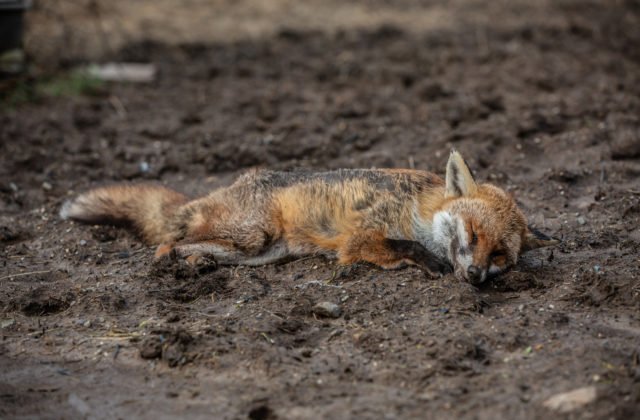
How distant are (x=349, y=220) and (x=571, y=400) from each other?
2.44m

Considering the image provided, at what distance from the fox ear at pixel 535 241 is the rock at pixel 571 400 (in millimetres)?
1840

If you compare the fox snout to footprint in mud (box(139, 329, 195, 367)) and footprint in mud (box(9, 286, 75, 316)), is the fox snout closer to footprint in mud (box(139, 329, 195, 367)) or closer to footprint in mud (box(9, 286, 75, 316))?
footprint in mud (box(139, 329, 195, 367))

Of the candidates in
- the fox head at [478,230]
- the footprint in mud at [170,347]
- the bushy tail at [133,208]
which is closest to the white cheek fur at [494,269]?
the fox head at [478,230]

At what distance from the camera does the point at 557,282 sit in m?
5.29

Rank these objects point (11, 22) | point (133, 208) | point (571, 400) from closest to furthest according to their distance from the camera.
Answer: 1. point (571, 400)
2. point (133, 208)
3. point (11, 22)

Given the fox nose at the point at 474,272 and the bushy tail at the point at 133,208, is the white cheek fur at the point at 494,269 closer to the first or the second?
the fox nose at the point at 474,272

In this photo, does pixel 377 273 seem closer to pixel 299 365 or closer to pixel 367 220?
pixel 367 220

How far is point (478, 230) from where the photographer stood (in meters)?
5.36

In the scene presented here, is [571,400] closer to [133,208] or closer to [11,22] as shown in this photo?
[133,208]

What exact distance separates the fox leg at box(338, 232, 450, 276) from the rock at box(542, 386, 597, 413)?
173cm

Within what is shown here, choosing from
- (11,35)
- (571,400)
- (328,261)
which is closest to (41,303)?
(328,261)

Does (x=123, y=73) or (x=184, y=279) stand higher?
(x=123, y=73)

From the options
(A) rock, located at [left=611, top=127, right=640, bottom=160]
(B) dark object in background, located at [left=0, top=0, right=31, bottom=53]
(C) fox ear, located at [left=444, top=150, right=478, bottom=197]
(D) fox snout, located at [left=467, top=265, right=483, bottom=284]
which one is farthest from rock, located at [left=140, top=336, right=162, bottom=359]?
(B) dark object in background, located at [left=0, top=0, right=31, bottom=53]

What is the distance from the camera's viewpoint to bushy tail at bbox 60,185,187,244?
6.30 meters
